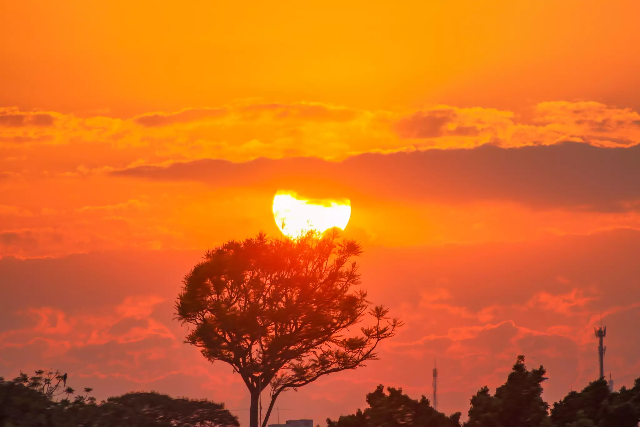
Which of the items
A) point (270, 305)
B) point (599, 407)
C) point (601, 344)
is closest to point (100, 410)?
point (599, 407)

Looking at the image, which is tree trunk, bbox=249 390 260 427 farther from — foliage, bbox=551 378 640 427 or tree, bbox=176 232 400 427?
foliage, bbox=551 378 640 427

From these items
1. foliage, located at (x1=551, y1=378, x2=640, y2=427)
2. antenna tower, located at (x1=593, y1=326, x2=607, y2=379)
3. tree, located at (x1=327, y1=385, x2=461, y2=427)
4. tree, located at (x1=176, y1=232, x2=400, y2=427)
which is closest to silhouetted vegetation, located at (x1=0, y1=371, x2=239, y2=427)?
tree, located at (x1=327, y1=385, x2=461, y2=427)

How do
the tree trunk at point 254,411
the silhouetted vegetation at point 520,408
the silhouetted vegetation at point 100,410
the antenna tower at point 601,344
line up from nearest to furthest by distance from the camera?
1. the silhouetted vegetation at point 100,410
2. the silhouetted vegetation at point 520,408
3. the tree trunk at point 254,411
4. the antenna tower at point 601,344

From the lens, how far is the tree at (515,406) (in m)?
15.7

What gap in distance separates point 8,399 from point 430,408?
8.31 meters

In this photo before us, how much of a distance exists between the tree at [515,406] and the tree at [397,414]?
Result: 52 centimetres

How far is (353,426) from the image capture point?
1703 centimetres

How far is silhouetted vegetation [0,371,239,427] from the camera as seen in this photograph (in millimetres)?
11609

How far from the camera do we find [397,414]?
1551cm

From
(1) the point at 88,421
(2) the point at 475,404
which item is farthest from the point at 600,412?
(1) the point at 88,421

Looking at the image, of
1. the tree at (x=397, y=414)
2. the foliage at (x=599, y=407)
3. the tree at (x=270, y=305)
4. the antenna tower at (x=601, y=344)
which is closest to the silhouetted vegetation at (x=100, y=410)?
the tree at (x=397, y=414)

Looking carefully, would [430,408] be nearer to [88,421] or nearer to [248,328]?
[88,421]

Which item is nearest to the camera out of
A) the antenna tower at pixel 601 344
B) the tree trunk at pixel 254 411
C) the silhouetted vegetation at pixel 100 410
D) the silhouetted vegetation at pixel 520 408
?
the silhouetted vegetation at pixel 100 410

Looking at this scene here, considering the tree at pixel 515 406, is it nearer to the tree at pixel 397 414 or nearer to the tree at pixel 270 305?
the tree at pixel 397 414
